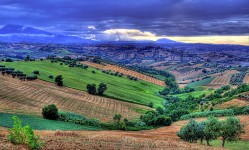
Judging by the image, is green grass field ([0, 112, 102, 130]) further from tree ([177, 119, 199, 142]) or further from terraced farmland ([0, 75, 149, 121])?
tree ([177, 119, 199, 142])

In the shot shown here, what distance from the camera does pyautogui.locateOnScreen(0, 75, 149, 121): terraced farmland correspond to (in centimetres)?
9962

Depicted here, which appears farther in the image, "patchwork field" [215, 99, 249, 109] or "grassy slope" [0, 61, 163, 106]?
"grassy slope" [0, 61, 163, 106]

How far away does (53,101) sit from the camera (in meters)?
113

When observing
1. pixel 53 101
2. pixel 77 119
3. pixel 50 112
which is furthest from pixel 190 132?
pixel 53 101

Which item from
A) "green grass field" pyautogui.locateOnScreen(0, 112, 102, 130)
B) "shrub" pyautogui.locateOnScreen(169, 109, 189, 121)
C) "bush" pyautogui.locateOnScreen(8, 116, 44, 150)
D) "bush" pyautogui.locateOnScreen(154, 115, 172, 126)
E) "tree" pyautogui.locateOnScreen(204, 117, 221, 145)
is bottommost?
"shrub" pyautogui.locateOnScreen(169, 109, 189, 121)

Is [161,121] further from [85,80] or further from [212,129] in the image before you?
[85,80]

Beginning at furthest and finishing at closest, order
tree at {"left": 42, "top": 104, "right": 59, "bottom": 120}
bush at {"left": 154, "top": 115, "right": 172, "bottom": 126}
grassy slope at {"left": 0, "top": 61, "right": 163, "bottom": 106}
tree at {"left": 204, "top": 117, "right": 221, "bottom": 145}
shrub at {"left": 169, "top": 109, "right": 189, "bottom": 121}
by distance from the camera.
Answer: grassy slope at {"left": 0, "top": 61, "right": 163, "bottom": 106} < shrub at {"left": 169, "top": 109, "right": 189, "bottom": 121} < bush at {"left": 154, "top": 115, "right": 172, "bottom": 126} < tree at {"left": 42, "top": 104, "right": 59, "bottom": 120} < tree at {"left": 204, "top": 117, "right": 221, "bottom": 145}

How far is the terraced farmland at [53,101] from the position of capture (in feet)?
327

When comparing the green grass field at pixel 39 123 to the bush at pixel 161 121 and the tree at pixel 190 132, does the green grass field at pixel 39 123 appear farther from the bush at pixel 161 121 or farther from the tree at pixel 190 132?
the bush at pixel 161 121

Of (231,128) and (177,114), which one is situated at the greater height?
(231,128)

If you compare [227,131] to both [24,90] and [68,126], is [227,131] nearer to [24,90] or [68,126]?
[68,126]

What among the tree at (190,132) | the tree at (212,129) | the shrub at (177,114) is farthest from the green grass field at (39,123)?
the shrub at (177,114)

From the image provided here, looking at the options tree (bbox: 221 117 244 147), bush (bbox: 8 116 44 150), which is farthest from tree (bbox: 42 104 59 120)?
bush (bbox: 8 116 44 150)

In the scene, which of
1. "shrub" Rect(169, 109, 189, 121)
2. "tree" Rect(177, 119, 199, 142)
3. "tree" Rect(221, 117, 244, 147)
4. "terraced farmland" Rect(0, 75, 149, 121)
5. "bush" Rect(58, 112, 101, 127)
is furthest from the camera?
"shrub" Rect(169, 109, 189, 121)
